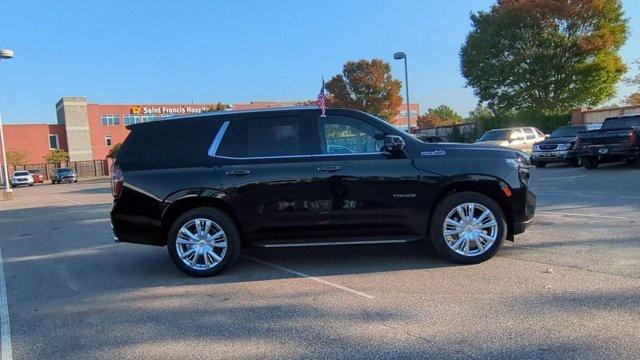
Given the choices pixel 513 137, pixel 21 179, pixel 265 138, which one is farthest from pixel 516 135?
pixel 21 179

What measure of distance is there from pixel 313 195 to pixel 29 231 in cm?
897

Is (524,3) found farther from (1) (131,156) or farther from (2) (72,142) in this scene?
(2) (72,142)

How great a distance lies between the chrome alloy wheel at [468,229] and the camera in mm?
6457

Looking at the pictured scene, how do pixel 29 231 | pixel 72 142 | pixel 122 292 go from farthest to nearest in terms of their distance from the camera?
pixel 72 142 < pixel 29 231 < pixel 122 292

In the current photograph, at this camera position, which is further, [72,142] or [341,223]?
[72,142]

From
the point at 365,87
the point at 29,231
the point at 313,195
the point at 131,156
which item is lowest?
the point at 29,231

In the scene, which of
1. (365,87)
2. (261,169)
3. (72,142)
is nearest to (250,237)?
(261,169)

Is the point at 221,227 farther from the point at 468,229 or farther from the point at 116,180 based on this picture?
the point at 468,229

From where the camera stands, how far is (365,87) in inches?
2350

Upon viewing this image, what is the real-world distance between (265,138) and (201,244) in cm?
149

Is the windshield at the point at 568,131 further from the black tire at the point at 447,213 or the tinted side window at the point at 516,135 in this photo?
the black tire at the point at 447,213

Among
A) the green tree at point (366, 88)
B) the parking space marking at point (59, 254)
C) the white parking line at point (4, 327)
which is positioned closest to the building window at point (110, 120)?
the green tree at point (366, 88)

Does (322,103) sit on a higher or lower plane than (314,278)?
higher

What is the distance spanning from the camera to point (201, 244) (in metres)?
6.56
